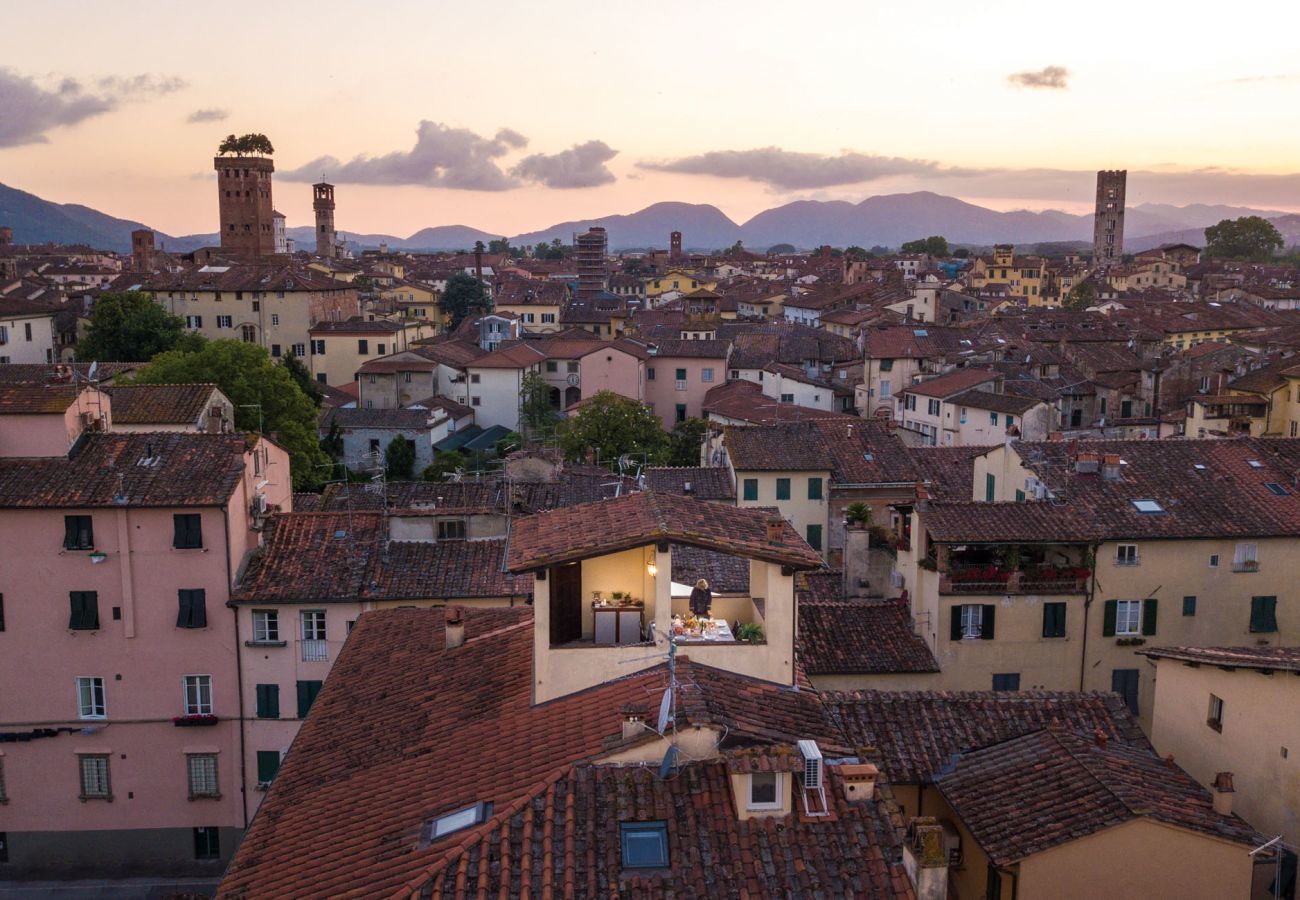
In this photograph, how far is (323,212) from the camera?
16050 centimetres

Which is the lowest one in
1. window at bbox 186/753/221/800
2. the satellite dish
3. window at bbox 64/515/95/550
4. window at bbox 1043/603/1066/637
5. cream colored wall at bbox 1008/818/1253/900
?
window at bbox 186/753/221/800

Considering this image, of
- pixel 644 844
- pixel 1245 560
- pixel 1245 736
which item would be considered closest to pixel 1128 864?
pixel 1245 736

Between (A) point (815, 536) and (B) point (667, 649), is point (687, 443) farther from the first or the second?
(B) point (667, 649)

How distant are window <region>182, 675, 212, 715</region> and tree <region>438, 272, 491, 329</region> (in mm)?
87862

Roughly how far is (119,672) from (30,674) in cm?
181

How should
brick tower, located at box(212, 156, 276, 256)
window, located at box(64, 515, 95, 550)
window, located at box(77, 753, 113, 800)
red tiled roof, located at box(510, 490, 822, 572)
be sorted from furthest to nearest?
brick tower, located at box(212, 156, 276, 256)
window, located at box(77, 753, 113, 800)
window, located at box(64, 515, 95, 550)
red tiled roof, located at box(510, 490, 822, 572)

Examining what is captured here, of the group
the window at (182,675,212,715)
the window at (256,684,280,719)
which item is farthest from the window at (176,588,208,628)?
the window at (256,684,280,719)

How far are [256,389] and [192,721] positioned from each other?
25.5 metres

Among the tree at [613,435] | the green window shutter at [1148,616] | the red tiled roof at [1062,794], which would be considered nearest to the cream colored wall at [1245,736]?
the red tiled roof at [1062,794]

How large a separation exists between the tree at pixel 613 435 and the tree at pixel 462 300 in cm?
6254

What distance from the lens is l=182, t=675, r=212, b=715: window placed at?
972 inches

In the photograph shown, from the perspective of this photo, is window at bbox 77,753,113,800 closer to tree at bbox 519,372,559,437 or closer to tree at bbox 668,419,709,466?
tree at bbox 668,419,709,466

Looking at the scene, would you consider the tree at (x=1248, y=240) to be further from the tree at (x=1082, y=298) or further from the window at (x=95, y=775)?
the window at (x=95, y=775)

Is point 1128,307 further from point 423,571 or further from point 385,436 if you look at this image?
point 423,571
